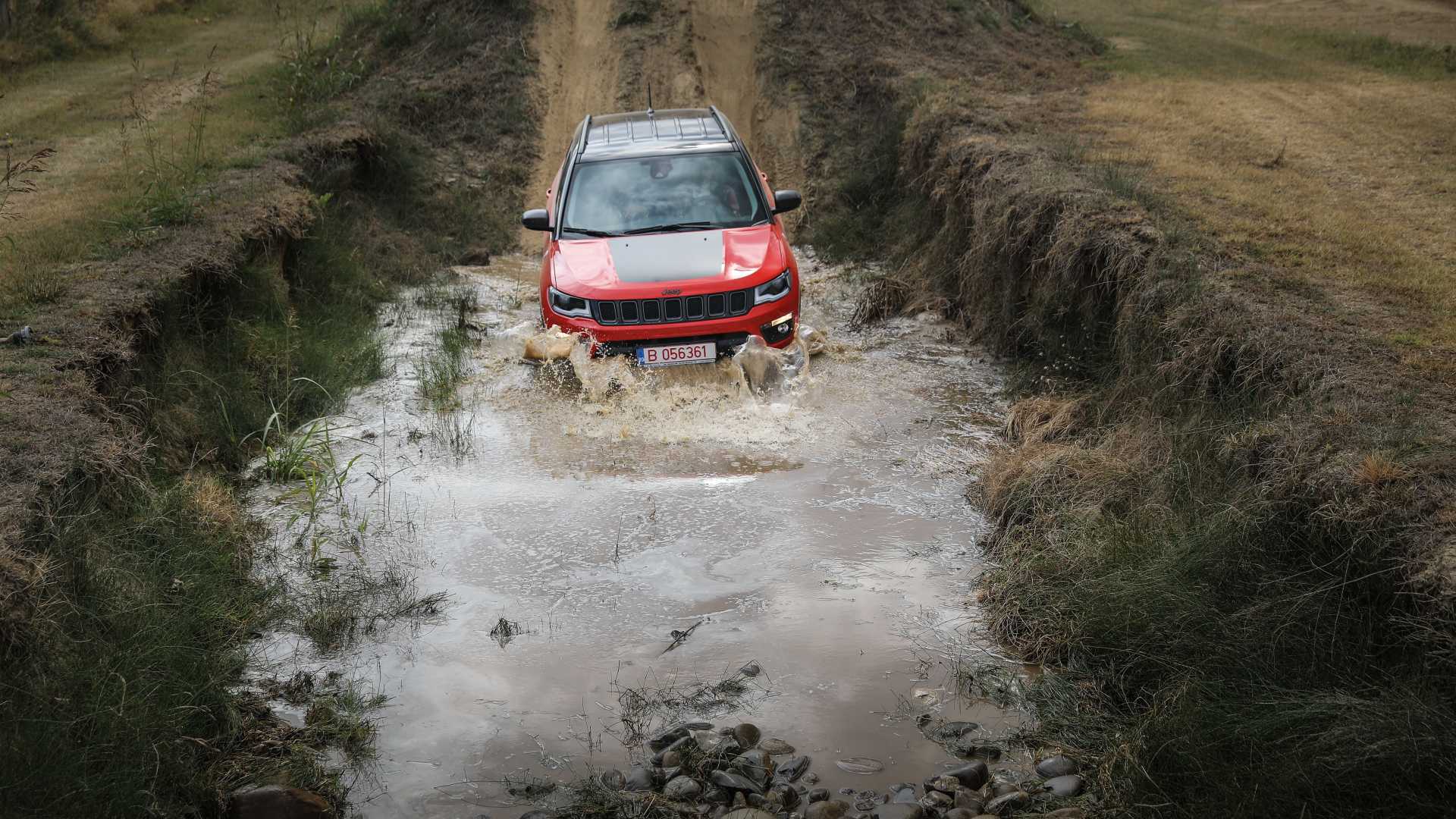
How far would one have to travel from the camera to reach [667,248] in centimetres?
874

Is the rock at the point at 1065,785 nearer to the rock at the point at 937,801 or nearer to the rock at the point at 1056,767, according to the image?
the rock at the point at 1056,767

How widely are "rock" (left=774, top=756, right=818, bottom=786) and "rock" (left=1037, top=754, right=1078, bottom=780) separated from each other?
86 cm

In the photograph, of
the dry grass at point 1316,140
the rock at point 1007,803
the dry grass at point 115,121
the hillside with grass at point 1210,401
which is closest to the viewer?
the hillside with grass at point 1210,401

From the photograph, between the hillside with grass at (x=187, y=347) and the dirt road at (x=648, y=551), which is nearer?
the hillside with grass at (x=187, y=347)

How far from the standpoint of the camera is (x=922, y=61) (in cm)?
1727

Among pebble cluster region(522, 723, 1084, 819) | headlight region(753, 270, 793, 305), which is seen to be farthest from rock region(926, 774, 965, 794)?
headlight region(753, 270, 793, 305)

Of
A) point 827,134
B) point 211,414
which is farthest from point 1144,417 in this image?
point 827,134

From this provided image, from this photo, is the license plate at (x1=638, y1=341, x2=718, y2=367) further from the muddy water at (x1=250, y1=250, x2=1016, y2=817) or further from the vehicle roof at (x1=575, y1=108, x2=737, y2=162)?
the vehicle roof at (x1=575, y1=108, x2=737, y2=162)

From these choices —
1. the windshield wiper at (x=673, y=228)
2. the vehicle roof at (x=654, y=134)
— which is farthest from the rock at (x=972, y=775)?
the vehicle roof at (x=654, y=134)

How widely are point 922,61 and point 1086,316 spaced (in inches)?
396

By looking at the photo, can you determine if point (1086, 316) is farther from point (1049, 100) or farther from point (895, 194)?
point (1049, 100)

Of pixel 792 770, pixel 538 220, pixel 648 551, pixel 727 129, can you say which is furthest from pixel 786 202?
pixel 792 770

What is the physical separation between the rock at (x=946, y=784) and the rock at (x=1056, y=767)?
1.12 ft

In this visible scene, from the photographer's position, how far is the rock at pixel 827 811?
4176mm
